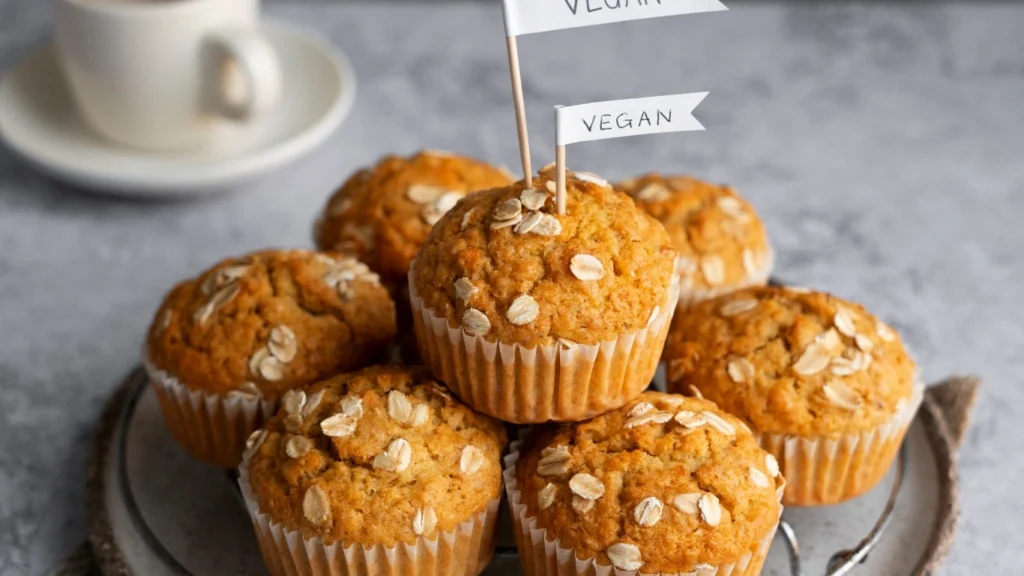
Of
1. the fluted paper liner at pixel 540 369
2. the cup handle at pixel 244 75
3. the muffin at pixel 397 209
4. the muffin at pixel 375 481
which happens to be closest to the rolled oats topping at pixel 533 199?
the fluted paper liner at pixel 540 369

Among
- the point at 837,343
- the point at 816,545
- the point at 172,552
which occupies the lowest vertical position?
the point at 816,545

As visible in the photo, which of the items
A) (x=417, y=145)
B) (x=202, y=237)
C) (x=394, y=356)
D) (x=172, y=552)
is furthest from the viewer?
(x=417, y=145)

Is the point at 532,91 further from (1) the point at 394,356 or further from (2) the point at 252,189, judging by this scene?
(1) the point at 394,356

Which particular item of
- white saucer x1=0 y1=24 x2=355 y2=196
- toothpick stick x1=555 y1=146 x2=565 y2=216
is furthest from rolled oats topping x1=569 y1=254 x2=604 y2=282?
white saucer x1=0 y1=24 x2=355 y2=196

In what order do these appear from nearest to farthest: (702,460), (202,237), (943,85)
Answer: (702,460) → (202,237) → (943,85)

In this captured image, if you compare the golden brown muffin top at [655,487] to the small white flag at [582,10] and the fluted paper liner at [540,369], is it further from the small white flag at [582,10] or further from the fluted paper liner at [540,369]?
the small white flag at [582,10]

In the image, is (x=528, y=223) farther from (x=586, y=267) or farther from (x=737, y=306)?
(x=737, y=306)

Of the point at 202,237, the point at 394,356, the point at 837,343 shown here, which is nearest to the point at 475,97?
the point at 202,237

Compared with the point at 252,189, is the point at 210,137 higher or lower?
higher
